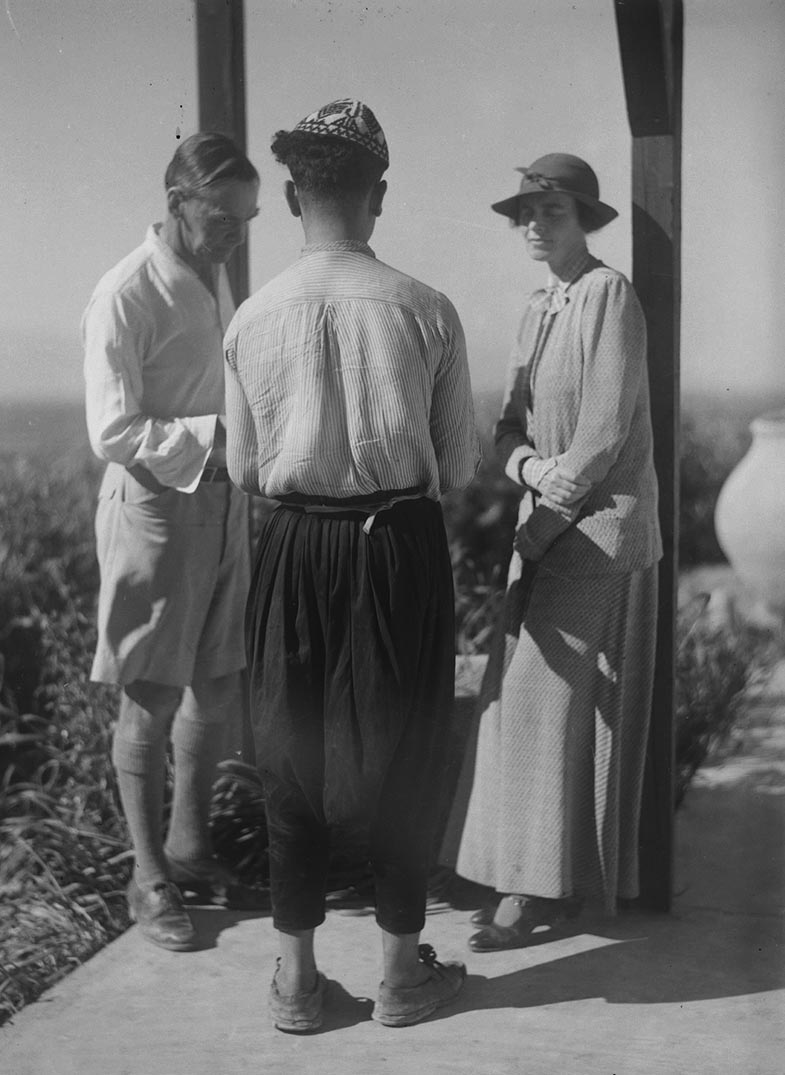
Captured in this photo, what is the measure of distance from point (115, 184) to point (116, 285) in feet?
1.12

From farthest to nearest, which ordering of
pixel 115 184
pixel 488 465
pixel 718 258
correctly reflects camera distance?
pixel 488 465, pixel 718 258, pixel 115 184

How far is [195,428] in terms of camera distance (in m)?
3.11

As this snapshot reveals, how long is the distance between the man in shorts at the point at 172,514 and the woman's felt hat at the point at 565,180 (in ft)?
2.22

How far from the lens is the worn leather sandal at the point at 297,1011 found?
2867 mm

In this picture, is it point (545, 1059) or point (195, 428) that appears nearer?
point (545, 1059)

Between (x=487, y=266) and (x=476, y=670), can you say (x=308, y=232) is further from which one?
(x=476, y=670)

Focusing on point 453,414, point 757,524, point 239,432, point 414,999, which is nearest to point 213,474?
point 239,432

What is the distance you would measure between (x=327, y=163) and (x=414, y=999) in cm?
180

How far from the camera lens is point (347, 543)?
2729 mm

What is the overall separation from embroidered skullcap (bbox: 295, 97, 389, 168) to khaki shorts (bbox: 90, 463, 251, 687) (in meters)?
1.02

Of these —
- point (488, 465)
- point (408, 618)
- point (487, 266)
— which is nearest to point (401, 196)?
point (487, 266)

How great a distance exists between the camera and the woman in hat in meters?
3.07

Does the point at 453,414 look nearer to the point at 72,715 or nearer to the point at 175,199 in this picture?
the point at 175,199

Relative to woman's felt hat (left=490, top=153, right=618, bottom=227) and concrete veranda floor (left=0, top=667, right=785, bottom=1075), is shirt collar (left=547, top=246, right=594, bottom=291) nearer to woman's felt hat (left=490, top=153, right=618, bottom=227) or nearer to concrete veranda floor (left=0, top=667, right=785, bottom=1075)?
woman's felt hat (left=490, top=153, right=618, bottom=227)
